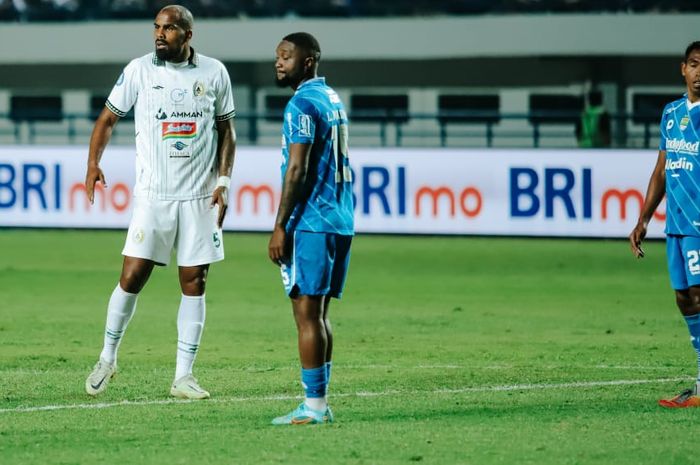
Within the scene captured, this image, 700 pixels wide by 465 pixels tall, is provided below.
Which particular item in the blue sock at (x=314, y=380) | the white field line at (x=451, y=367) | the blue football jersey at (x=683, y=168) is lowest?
the white field line at (x=451, y=367)

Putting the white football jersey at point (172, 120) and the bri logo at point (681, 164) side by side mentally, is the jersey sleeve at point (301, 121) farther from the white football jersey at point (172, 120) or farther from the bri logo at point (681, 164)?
the bri logo at point (681, 164)

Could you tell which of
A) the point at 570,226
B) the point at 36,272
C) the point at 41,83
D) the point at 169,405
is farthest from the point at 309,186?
the point at 41,83

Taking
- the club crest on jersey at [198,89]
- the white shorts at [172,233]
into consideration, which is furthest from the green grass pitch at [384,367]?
the club crest on jersey at [198,89]

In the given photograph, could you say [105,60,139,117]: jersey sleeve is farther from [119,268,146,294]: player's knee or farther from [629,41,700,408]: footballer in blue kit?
[629,41,700,408]: footballer in blue kit

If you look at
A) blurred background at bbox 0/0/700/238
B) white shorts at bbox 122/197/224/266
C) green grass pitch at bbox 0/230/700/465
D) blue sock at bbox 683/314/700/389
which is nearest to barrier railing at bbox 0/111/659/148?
blurred background at bbox 0/0/700/238

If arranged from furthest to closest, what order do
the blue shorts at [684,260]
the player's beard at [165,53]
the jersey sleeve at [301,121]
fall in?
the player's beard at [165,53] → the blue shorts at [684,260] → the jersey sleeve at [301,121]

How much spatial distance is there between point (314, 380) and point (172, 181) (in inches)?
72.3

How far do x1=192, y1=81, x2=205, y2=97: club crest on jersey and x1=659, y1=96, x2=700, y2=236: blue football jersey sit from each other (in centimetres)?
268

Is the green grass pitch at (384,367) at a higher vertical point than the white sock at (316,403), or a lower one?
lower

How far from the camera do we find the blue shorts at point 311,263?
795 cm

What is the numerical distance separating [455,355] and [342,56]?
23102 mm

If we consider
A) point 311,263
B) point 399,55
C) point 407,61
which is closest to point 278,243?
point 311,263

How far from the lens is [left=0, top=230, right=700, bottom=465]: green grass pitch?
7477 millimetres

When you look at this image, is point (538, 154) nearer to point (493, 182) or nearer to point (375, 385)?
point (493, 182)
